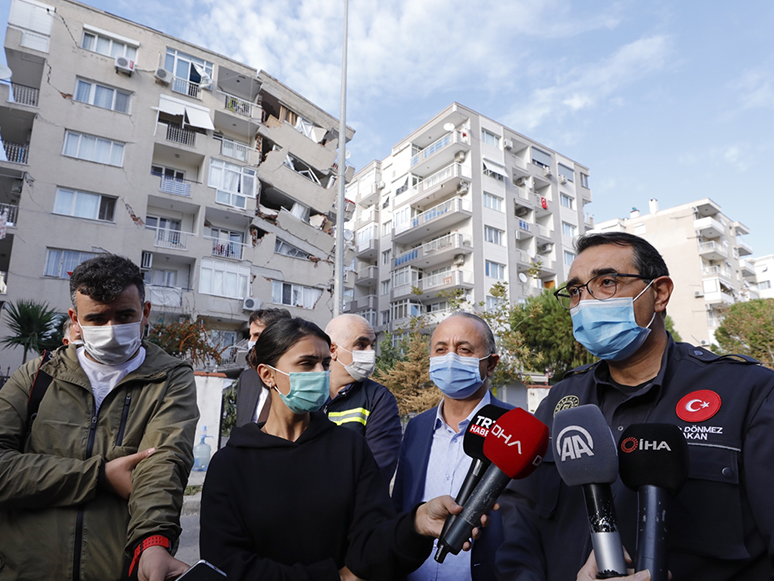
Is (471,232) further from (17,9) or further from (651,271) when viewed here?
(651,271)

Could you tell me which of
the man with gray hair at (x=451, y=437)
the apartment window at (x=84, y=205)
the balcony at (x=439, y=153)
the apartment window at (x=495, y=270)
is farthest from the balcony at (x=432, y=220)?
the man with gray hair at (x=451, y=437)

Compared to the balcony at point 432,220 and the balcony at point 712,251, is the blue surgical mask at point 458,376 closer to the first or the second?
the balcony at point 432,220

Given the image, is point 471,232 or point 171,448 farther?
point 471,232

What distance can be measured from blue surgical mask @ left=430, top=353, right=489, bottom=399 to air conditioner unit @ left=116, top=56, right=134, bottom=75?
84.6ft

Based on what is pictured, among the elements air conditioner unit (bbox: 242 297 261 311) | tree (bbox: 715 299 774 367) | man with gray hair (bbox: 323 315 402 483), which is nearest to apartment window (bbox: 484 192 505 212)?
tree (bbox: 715 299 774 367)

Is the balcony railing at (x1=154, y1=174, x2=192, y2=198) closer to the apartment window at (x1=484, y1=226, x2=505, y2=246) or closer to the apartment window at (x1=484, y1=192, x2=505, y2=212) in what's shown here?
the apartment window at (x1=484, y1=226, x2=505, y2=246)

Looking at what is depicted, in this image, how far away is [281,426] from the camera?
2.43 metres

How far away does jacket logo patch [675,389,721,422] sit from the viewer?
1634 millimetres

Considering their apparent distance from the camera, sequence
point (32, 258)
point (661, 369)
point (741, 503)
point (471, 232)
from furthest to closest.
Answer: point (471, 232) → point (32, 258) → point (661, 369) → point (741, 503)

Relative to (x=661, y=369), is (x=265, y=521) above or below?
below

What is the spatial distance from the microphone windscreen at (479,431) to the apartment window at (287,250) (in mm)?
26180

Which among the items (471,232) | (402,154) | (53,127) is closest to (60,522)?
(53,127)

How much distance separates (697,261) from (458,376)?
53270 mm

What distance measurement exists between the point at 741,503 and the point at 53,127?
86.5 ft
